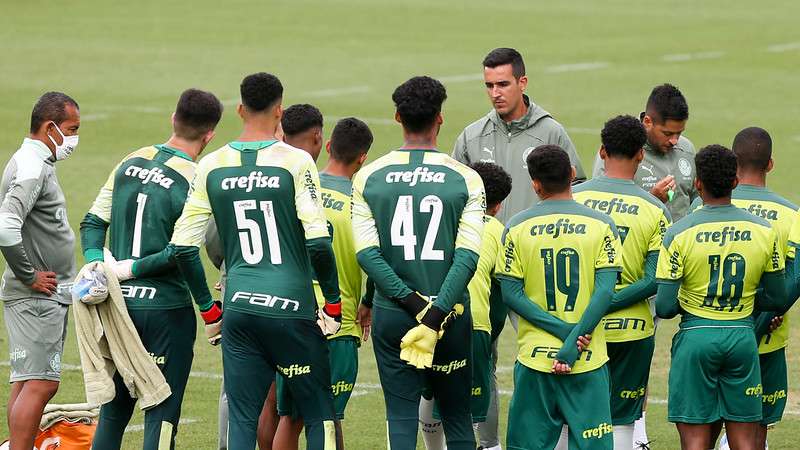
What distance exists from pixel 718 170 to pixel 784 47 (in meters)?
23.5

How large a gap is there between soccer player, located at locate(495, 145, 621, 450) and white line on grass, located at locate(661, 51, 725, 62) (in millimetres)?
21749

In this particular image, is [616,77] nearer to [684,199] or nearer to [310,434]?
[684,199]

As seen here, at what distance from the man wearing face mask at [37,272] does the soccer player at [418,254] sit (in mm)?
2068

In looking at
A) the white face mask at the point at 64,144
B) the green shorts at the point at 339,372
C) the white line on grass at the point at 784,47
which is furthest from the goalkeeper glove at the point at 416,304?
the white line on grass at the point at 784,47

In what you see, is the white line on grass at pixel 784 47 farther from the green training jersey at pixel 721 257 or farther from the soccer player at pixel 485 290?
the green training jersey at pixel 721 257

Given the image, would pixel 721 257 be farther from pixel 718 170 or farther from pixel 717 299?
pixel 718 170

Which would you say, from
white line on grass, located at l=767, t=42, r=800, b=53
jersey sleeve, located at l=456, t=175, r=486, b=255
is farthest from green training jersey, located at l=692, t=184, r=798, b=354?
white line on grass, located at l=767, t=42, r=800, b=53

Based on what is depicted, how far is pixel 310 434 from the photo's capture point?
7.29 m

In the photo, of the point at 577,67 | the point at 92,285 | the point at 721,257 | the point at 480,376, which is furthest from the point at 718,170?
the point at 577,67

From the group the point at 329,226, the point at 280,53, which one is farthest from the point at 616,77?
the point at 329,226

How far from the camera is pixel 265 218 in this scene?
7.05 metres

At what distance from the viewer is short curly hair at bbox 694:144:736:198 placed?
742cm

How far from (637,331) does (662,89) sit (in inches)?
65.8

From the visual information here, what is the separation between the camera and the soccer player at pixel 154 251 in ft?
25.2
